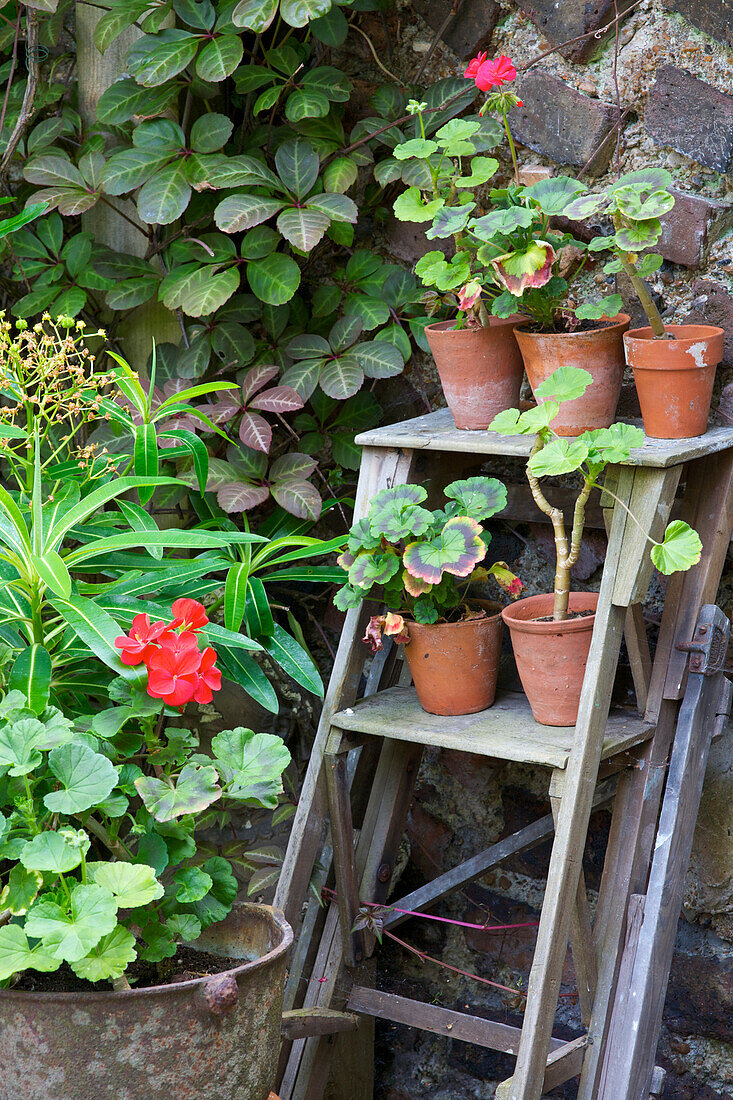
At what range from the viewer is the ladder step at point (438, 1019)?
5.66 ft

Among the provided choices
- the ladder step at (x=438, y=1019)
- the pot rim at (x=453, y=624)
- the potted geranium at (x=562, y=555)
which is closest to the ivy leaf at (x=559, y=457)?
the potted geranium at (x=562, y=555)

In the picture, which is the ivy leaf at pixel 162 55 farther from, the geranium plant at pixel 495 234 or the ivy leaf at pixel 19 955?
the ivy leaf at pixel 19 955

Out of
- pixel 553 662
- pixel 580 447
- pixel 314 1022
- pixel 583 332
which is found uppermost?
pixel 583 332

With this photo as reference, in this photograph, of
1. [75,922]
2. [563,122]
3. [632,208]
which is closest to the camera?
[75,922]

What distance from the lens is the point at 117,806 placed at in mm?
1301

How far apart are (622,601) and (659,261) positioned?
0.53 metres

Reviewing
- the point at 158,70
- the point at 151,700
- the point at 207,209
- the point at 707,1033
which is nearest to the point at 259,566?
the point at 151,700

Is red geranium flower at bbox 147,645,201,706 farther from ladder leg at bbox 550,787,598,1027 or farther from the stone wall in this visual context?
the stone wall

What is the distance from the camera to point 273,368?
1996mm

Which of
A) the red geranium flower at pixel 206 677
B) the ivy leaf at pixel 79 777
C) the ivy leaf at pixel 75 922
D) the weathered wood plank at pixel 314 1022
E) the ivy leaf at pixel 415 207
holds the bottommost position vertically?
the weathered wood plank at pixel 314 1022

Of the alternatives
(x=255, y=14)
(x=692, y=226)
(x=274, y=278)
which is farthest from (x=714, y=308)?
(x=255, y=14)

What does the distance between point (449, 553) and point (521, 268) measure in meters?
0.43

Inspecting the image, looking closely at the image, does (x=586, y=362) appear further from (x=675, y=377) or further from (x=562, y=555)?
(x=562, y=555)

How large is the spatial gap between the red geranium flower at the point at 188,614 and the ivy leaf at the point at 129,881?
1.05 feet
